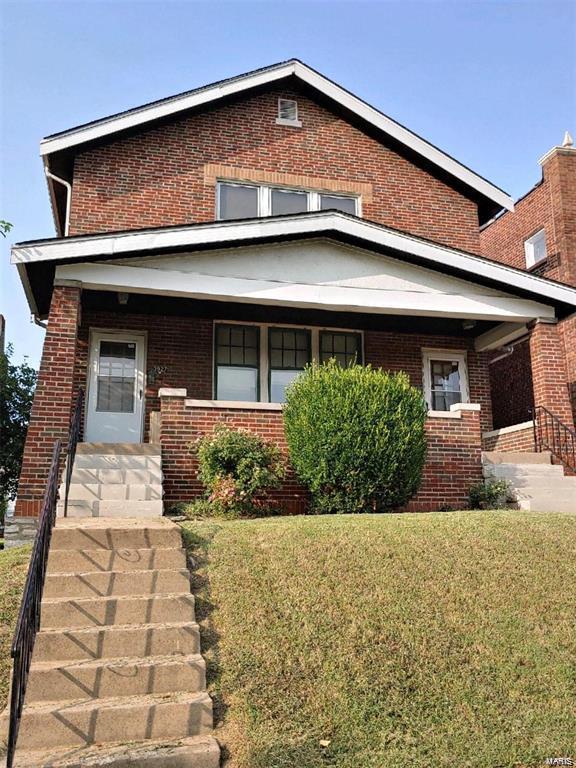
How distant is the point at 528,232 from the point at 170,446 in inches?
556

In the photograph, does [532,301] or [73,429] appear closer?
[73,429]

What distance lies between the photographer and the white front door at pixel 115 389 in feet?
42.0

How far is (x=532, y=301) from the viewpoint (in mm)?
12609

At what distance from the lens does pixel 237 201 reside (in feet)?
46.9

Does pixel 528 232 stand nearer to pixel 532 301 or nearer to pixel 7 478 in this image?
pixel 532 301

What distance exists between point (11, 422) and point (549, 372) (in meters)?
11.7

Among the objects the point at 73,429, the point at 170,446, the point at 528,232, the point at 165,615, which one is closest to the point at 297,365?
the point at 170,446

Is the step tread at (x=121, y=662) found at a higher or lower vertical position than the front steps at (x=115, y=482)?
lower

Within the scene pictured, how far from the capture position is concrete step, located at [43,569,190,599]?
6.33 m

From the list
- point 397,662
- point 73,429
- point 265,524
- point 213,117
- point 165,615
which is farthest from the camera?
point 213,117

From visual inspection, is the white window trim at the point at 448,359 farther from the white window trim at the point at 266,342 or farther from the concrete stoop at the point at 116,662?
the concrete stoop at the point at 116,662

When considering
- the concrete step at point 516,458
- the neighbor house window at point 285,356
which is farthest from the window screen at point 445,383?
the neighbor house window at point 285,356

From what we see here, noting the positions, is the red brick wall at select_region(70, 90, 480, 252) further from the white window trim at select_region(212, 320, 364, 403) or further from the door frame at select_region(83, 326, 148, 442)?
the white window trim at select_region(212, 320, 364, 403)

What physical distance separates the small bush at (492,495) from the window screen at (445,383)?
3292 millimetres
